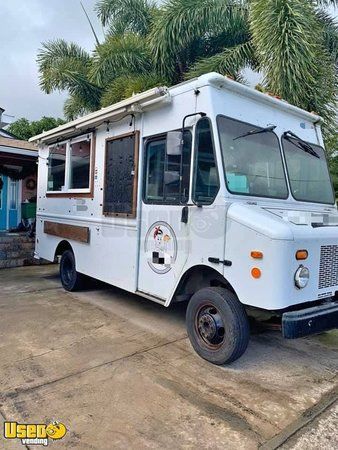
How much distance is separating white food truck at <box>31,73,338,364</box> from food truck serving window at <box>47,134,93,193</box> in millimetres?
246

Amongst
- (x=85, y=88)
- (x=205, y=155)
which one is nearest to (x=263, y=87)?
(x=205, y=155)

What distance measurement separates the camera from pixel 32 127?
21906mm

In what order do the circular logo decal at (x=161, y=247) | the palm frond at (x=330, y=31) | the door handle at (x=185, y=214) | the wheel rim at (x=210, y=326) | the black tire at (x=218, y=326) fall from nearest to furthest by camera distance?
the black tire at (x=218, y=326) < the wheel rim at (x=210, y=326) < the door handle at (x=185, y=214) < the circular logo decal at (x=161, y=247) < the palm frond at (x=330, y=31)

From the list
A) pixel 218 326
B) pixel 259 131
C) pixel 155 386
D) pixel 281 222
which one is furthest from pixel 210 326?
pixel 259 131

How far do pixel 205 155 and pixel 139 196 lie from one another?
1198mm

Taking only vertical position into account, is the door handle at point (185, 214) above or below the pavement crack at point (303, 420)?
above

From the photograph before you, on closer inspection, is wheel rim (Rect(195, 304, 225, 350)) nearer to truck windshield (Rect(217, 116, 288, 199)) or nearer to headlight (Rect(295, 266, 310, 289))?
headlight (Rect(295, 266, 310, 289))

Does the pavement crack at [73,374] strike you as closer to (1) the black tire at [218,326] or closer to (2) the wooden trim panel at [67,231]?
(1) the black tire at [218,326]

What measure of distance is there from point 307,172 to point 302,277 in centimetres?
166

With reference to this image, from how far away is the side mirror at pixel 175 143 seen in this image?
143 inches

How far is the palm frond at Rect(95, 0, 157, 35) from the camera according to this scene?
457 inches

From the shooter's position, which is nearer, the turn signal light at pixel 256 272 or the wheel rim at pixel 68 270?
the turn signal light at pixel 256 272

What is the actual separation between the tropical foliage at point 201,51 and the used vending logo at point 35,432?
678 cm

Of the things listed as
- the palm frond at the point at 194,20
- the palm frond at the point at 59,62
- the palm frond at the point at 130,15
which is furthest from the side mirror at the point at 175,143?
the palm frond at the point at 130,15
